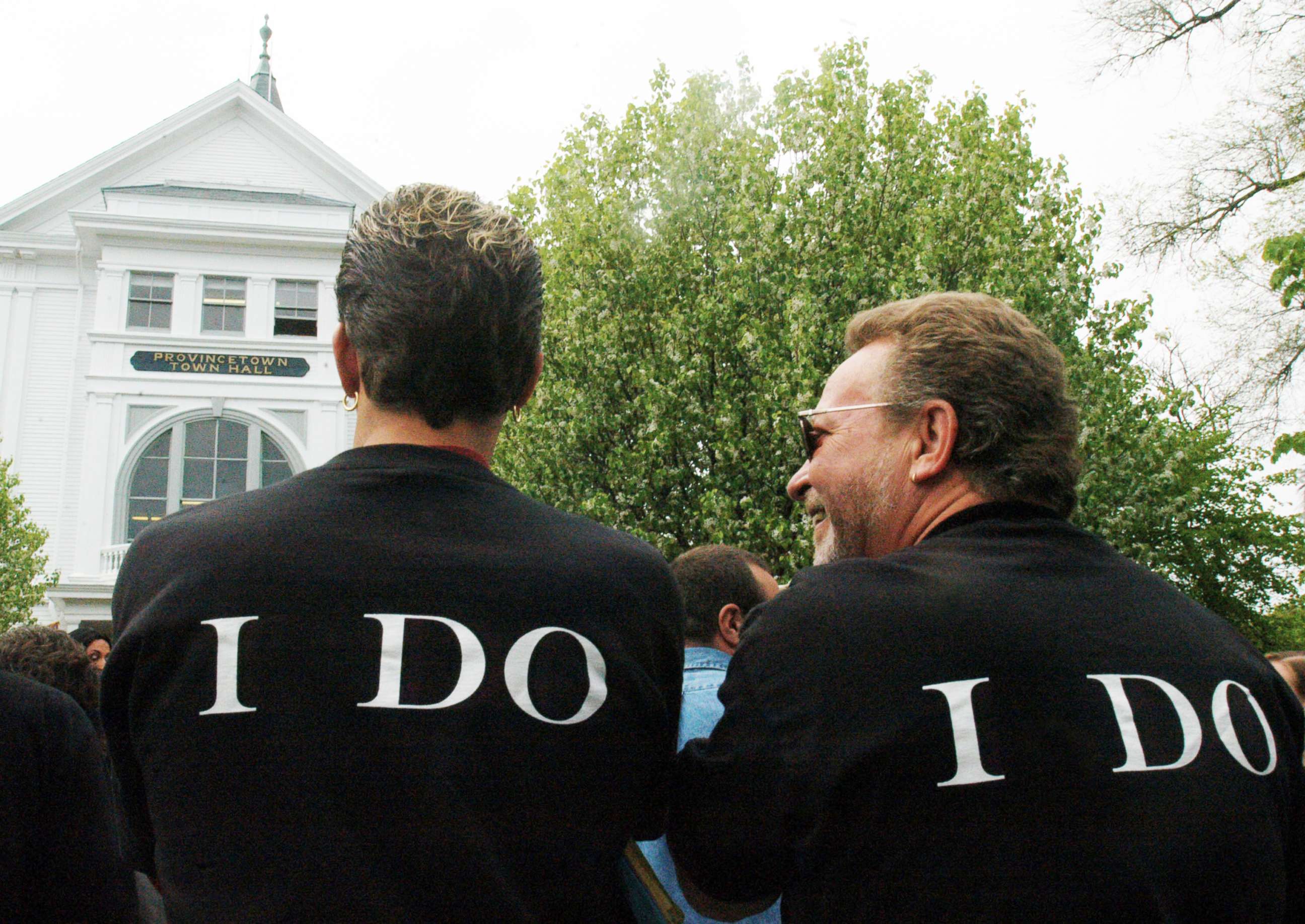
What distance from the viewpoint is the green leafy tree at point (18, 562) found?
21.8 m

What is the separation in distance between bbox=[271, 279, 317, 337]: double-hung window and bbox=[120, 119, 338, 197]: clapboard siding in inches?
133

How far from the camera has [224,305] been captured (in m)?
25.0

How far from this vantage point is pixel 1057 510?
1.87 meters

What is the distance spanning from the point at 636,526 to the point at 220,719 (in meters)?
13.1

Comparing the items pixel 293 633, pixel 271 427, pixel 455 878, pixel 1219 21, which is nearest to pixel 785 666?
pixel 455 878

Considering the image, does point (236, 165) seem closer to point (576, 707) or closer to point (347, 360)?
point (347, 360)

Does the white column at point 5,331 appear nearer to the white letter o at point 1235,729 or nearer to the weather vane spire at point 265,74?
the weather vane spire at point 265,74

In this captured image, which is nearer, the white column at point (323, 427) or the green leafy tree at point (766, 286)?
the green leafy tree at point (766, 286)

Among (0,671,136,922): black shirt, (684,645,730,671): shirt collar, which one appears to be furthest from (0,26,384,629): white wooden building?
(684,645,730,671): shirt collar

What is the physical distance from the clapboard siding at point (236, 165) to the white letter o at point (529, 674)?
2812 centimetres

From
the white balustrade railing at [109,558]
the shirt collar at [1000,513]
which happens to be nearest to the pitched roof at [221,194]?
the white balustrade railing at [109,558]

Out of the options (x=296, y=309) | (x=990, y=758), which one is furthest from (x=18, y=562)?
(x=990, y=758)

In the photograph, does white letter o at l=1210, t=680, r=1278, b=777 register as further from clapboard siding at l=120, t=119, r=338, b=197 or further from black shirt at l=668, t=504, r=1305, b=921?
clapboard siding at l=120, t=119, r=338, b=197

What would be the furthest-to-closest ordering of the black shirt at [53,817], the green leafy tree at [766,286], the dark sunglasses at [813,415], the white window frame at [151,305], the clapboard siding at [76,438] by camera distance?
the white window frame at [151,305] → the clapboard siding at [76,438] → the green leafy tree at [766,286] → the black shirt at [53,817] → the dark sunglasses at [813,415]
